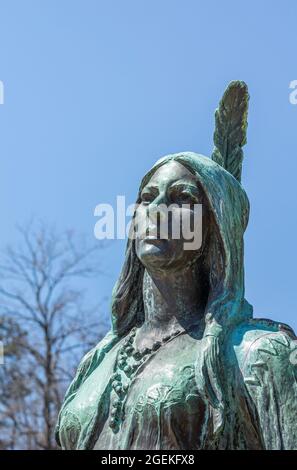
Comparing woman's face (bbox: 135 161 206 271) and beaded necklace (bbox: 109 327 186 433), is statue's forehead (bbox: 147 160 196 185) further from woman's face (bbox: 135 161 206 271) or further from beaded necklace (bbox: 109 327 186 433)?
beaded necklace (bbox: 109 327 186 433)

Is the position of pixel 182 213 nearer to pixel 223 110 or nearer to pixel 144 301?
pixel 144 301

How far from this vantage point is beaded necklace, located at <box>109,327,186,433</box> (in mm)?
4473

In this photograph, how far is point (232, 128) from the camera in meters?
5.36

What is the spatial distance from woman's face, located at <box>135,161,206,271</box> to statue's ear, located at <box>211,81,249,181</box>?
582mm

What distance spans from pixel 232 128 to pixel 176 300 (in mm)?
1073

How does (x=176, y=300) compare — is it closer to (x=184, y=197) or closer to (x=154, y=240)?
(x=154, y=240)

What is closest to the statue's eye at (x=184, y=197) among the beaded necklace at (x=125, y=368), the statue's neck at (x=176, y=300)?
the statue's neck at (x=176, y=300)

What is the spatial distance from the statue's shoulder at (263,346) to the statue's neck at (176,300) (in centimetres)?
24

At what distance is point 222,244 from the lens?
466 cm

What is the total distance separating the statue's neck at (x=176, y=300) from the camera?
4.70m

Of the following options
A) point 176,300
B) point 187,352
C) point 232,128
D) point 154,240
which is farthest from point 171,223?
point 232,128

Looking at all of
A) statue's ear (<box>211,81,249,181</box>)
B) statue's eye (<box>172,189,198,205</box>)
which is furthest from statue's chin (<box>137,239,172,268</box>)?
statue's ear (<box>211,81,249,181</box>)
